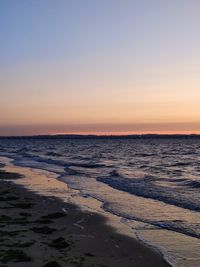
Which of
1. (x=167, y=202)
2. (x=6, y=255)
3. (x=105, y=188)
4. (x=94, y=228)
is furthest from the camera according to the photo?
(x=105, y=188)

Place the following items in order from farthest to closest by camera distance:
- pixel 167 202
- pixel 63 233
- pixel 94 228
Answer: pixel 167 202
pixel 94 228
pixel 63 233

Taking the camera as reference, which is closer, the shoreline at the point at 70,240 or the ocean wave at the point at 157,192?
the shoreline at the point at 70,240

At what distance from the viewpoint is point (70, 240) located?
1020cm

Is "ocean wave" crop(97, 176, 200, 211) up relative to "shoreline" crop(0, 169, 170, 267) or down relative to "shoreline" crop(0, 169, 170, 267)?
down

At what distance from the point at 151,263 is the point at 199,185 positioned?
15.3m

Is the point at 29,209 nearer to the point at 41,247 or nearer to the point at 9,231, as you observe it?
the point at 9,231

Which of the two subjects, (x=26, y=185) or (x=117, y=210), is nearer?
(x=117, y=210)

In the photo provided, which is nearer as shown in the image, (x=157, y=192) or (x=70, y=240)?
(x=70, y=240)

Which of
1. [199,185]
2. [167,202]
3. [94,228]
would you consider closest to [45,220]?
[94,228]

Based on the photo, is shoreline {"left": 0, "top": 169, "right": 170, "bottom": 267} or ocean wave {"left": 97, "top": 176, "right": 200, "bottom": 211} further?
ocean wave {"left": 97, "top": 176, "right": 200, "bottom": 211}

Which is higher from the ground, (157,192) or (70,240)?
(70,240)

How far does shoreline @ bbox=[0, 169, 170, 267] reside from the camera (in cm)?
867

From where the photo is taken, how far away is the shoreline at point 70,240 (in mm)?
8672

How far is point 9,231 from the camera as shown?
10570 millimetres
